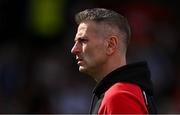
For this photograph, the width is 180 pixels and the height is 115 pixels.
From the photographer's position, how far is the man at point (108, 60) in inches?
145

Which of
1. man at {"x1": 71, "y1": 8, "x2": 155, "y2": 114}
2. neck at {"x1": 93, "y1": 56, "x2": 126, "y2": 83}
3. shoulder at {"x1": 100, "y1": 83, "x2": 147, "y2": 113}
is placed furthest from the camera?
neck at {"x1": 93, "y1": 56, "x2": 126, "y2": 83}

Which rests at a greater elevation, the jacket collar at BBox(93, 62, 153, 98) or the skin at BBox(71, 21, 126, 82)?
the skin at BBox(71, 21, 126, 82)

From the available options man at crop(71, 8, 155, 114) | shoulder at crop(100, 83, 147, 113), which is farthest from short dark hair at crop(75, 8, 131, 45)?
shoulder at crop(100, 83, 147, 113)

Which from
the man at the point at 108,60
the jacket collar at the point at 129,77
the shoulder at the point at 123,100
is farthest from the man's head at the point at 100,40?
the shoulder at the point at 123,100

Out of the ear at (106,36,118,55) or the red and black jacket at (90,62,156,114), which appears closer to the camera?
the red and black jacket at (90,62,156,114)

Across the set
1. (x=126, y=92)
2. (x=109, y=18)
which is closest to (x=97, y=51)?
(x=109, y=18)

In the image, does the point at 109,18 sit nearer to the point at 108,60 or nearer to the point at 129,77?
the point at 108,60

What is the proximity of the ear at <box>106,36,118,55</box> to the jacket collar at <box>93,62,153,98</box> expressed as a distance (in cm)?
12

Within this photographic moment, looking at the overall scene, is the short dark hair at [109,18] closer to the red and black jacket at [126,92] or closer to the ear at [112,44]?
the ear at [112,44]

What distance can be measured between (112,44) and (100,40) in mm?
75

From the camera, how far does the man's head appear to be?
3896 millimetres

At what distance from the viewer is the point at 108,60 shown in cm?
388

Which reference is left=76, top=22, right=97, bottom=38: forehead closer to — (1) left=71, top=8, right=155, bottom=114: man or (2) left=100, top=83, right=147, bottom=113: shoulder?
(1) left=71, top=8, right=155, bottom=114: man

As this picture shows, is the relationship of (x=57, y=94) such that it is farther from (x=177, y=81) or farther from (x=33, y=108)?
(x=177, y=81)
